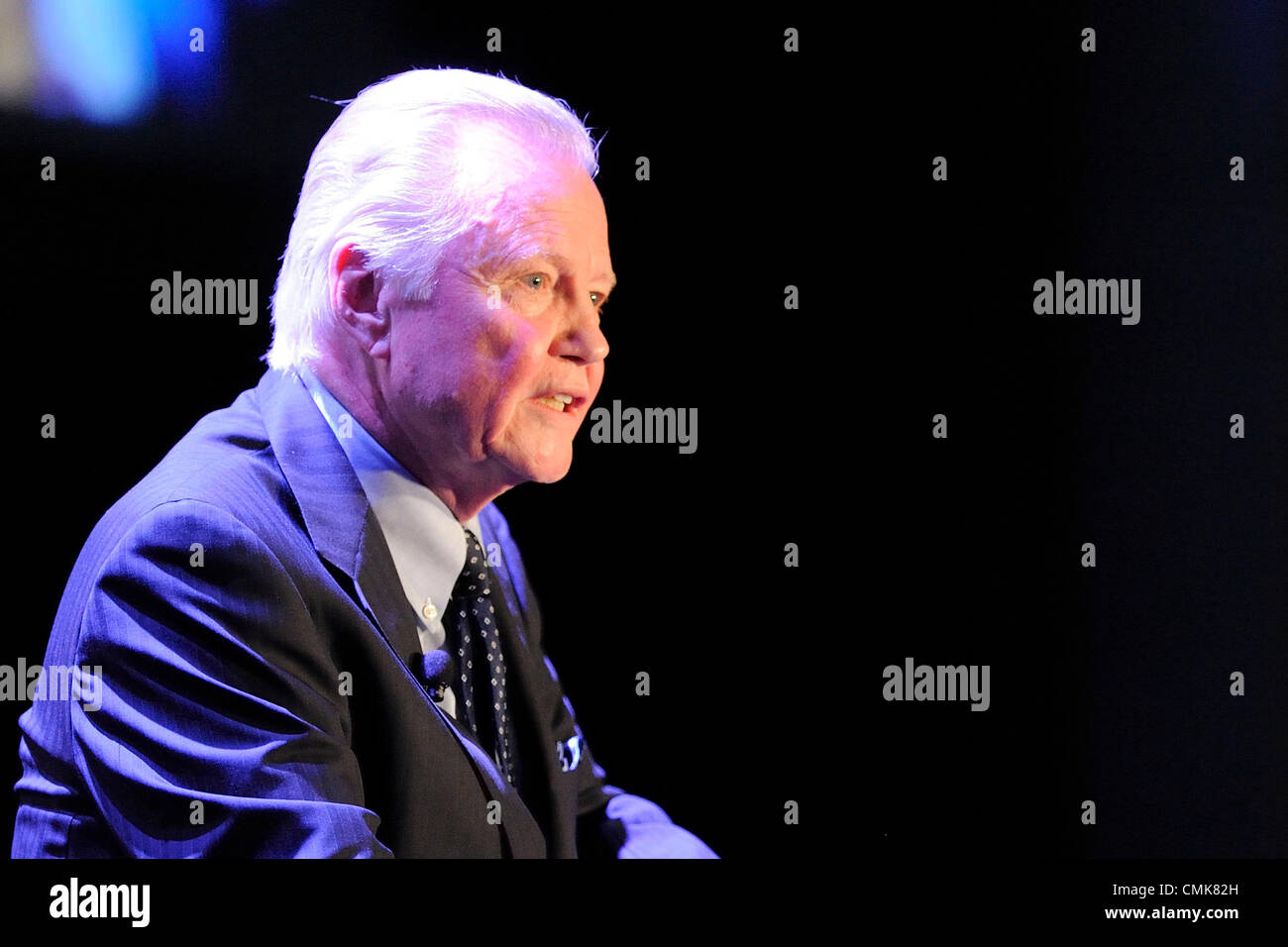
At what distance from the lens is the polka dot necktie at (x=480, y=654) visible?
176cm

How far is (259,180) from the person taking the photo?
1956 mm

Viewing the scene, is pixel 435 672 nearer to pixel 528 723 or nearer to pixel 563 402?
pixel 528 723

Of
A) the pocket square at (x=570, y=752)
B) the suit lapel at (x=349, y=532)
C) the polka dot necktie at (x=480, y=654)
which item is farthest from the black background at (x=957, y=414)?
the suit lapel at (x=349, y=532)

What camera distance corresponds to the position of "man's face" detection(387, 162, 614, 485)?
1.71 metres

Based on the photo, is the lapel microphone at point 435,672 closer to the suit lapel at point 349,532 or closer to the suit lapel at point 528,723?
the suit lapel at point 349,532

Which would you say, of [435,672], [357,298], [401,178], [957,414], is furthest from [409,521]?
[957,414]

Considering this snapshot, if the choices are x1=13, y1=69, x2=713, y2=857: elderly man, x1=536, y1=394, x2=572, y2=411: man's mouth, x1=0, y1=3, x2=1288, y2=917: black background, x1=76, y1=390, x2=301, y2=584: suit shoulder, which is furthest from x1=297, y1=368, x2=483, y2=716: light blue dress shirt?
x1=0, y1=3, x2=1288, y2=917: black background

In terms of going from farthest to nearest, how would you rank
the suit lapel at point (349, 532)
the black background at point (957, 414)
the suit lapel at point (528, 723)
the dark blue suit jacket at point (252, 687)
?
the black background at point (957, 414)
the suit lapel at point (528, 723)
the suit lapel at point (349, 532)
the dark blue suit jacket at point (252, 687)

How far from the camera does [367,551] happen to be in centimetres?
163

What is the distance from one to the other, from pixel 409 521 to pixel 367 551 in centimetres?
12

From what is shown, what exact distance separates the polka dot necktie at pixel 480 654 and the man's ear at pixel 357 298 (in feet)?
1.13
